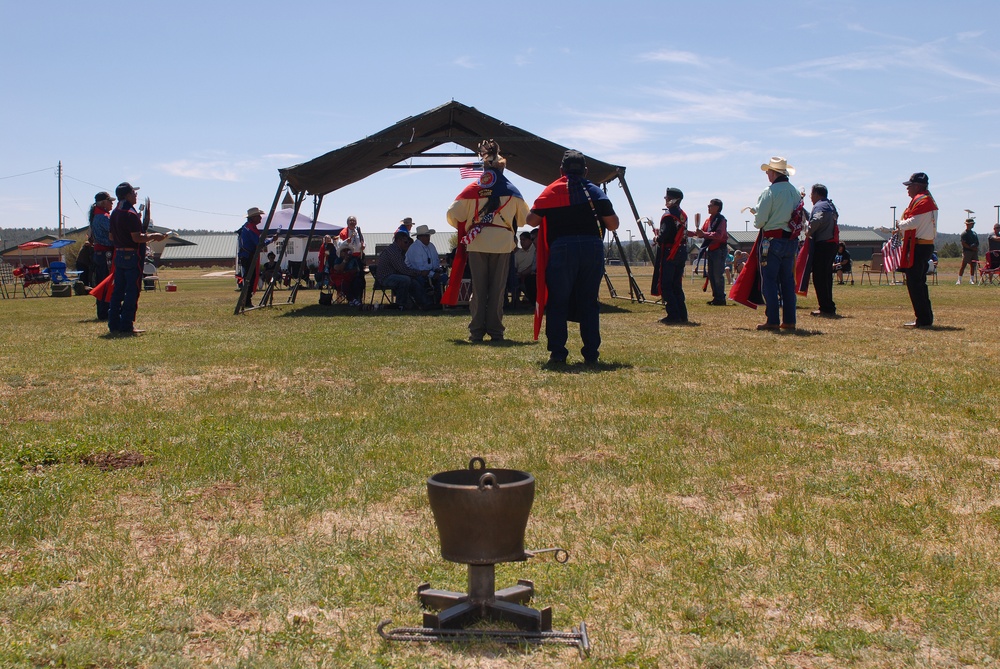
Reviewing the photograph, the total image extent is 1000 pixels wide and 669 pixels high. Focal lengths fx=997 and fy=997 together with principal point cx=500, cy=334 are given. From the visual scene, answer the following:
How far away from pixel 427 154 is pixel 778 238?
907 centimetres

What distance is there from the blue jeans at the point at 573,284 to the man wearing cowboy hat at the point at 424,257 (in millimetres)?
8889

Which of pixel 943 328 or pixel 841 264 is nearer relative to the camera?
pixel 943 328

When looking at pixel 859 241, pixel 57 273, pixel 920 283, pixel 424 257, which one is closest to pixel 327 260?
pixel 424 257

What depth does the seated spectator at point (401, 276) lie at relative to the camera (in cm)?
1725

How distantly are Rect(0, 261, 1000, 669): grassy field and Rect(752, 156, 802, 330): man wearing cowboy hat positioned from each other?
3.55 m

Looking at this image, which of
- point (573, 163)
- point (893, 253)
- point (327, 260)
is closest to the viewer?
point (573, 163)

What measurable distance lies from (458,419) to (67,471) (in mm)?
2169

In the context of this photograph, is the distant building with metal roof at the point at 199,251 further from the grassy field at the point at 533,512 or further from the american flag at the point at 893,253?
the grassy field at the point at 533,512

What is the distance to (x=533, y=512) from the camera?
395cm

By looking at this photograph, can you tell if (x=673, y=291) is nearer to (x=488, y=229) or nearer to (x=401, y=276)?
(x=488, y=229)

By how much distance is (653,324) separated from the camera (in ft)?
43.9

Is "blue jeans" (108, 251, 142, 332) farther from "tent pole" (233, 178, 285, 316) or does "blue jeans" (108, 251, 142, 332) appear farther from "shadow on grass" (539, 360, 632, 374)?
"shadow on grass" (539, 360, 632, 374)

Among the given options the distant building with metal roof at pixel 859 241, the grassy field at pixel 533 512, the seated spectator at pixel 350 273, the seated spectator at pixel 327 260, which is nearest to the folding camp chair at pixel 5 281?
the seated spectator at pixel 327 260

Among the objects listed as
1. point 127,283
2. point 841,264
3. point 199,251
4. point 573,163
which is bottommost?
point 127,283
